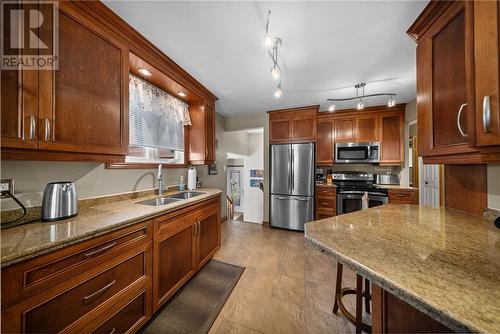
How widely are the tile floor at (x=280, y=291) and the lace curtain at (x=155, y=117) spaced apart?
5.83ft

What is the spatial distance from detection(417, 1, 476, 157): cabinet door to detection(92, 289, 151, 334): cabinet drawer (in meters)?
2.29

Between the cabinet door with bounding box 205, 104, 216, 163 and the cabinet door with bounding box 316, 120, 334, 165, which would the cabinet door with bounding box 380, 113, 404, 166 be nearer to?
the cabinet door with bounding box 316, 120, 334, 165

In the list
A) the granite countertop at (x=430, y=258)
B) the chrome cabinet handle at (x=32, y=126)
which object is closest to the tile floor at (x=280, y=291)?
the granite countertop at (x=430, y=258)

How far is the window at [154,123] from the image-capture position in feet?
6.27

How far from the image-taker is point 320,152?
12.0 feet

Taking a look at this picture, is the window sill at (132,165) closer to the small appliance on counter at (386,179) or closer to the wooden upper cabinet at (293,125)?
the wooden upper cabinet at (293,125)

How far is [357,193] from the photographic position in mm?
3117

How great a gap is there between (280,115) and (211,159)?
1.73m

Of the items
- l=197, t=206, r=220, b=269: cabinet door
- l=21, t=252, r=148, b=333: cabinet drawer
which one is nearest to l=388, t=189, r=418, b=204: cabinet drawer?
l=197, t=206, r=220, b=269: cabinet door

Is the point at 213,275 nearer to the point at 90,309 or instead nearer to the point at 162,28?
the point at 90,309

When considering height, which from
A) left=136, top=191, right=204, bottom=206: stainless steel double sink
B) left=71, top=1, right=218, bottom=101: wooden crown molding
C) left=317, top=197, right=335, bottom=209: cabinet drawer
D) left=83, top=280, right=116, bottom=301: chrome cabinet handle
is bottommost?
left=83, top=280, right=116, bottom=301: chrome cabinet handle

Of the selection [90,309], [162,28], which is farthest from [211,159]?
[90,309]

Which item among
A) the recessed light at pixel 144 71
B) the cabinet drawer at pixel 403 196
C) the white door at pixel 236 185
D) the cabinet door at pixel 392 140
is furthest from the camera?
the white door at pixel 236 185

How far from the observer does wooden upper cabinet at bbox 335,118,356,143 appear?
3.44 metres
